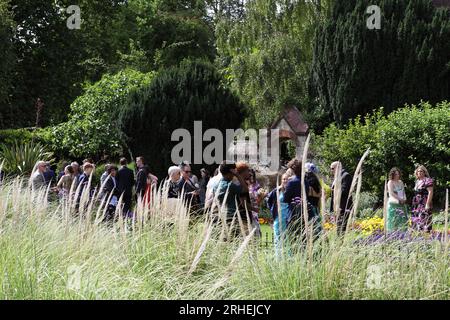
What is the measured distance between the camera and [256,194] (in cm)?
1323

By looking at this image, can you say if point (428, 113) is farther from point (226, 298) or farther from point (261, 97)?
point (226, 298)

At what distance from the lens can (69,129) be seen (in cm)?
2612

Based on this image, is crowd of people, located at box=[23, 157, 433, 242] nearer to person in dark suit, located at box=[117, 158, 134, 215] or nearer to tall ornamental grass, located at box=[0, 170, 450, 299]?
person in dark suit, located at box=[117, 158, 134, 215]

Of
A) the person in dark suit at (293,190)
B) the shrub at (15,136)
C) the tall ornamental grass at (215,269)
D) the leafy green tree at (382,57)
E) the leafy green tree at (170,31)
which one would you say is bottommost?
the tall ornamental grass at (215,269)

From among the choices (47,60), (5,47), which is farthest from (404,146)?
(47,60)

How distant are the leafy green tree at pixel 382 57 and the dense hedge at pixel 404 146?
12.4ft

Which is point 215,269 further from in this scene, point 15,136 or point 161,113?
point 15,136

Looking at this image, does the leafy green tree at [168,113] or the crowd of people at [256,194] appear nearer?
the crowd of people at [256,194]

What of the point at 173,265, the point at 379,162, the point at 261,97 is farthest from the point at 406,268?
the point at 261,97

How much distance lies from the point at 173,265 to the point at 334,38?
20575mm

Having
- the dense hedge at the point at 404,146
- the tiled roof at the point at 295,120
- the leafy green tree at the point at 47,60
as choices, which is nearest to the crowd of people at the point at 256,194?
the dense hedge at the point at 404,146

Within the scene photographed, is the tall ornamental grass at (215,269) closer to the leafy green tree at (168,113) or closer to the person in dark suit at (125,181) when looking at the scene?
the person in dark suit at (125,181)

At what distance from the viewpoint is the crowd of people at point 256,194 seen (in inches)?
299

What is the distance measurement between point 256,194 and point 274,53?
15.8m
